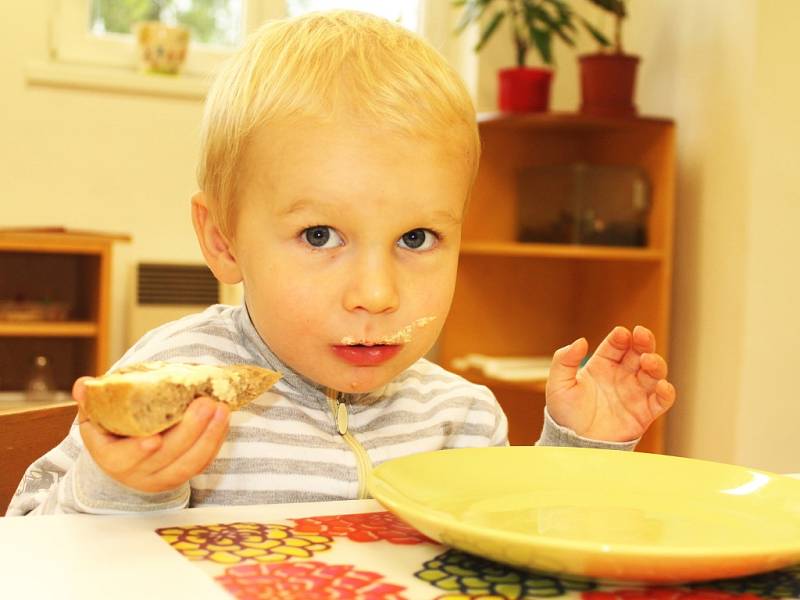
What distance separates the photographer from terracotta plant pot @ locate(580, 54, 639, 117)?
8.78 feet

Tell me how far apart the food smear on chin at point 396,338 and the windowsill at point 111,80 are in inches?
82.6

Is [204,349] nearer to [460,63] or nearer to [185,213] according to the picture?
[185,213]

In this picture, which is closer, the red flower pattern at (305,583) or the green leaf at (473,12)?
the red flower pattern at (305,583)

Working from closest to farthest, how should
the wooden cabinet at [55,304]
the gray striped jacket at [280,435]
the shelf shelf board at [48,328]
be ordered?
the gray striped jacket at [280,435]
the shelf shelf board at [48,328]
the wooden cabinet at [55,304]

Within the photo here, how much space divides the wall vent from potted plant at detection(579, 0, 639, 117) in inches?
46.1

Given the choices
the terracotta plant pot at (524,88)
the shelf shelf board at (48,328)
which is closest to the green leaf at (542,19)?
the terracotta plant pot at (524,88)

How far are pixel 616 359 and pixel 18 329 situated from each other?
6.11 ft

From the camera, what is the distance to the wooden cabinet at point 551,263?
2.66 meters

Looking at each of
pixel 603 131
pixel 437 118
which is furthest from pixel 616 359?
pixel 603 131

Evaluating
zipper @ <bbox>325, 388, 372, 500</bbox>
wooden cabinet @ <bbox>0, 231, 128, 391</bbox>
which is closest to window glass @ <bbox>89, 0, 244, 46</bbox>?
wooden cabinet @ <bbox>0, 231, 128, 391</bbox>


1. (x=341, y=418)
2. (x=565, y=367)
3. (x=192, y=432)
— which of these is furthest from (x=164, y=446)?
(x=565, y=367)

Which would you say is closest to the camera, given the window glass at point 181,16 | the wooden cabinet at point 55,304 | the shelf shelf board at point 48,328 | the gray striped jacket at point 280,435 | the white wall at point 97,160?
the gray striped jacket at point 280,435

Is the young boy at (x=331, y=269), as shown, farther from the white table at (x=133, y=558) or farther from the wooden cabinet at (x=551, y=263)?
the wooden cabinet at (x=551, y=263)

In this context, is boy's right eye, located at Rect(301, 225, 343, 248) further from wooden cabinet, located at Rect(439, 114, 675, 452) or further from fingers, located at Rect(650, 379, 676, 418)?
wooden cabinet, located at Rect(439, 114, 675, 452)
